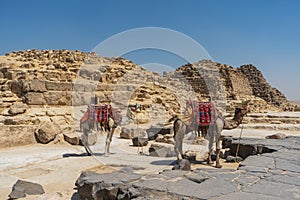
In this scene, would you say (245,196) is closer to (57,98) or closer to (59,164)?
(59,164)

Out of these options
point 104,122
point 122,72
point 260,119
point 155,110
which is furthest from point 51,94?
point 260,119

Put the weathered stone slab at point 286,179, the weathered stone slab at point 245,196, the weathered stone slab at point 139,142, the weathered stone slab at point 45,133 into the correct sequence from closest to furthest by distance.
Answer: the weathered stone slab at point 245,196 < the weathered stone slab at point 286,179 < the weathered stone slab at point 45,133 < the weathered stone slab at point 139,142

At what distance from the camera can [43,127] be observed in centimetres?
977

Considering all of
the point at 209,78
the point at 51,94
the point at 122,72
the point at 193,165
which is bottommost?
the point at 193,165

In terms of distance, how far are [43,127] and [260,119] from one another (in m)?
14.4

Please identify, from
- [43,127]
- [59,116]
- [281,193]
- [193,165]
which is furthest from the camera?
[59,116]

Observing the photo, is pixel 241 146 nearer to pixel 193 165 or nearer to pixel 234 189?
pixel 193 165

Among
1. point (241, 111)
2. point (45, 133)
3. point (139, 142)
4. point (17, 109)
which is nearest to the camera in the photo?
point (241, 111)

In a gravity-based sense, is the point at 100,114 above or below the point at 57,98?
below

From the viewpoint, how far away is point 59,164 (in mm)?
6746

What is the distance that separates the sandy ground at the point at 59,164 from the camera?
16.9ft

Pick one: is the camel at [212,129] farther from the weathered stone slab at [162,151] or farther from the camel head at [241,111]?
the weathered stone slab at [162,151]

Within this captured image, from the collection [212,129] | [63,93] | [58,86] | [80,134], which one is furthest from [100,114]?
[58,86]

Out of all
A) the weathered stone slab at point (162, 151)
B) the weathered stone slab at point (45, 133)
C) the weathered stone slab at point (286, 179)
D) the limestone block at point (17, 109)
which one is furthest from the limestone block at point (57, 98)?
the weathered stone slab at point (286, 179)
